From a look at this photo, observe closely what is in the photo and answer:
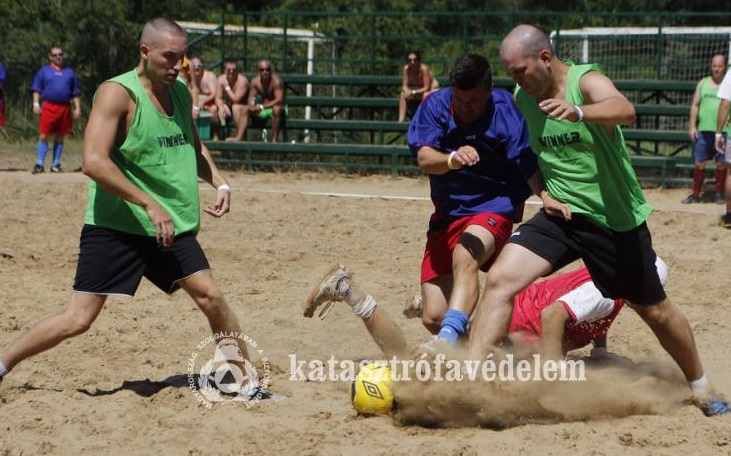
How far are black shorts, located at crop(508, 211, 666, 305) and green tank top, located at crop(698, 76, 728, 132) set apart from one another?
9535 millimetres

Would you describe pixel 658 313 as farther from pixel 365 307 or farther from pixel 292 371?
pixel 292 371

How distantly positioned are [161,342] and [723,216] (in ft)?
24.6

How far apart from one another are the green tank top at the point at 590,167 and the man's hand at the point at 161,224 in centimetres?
202

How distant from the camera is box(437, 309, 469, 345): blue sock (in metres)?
5.92

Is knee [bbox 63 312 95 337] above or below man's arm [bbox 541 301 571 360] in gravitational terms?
above

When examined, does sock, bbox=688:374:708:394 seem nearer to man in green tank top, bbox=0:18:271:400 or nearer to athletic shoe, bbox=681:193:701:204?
man in green tank top, bbox=0:18:271:400

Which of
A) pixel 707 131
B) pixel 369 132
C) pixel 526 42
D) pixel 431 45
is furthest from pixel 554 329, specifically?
pixel 431 45

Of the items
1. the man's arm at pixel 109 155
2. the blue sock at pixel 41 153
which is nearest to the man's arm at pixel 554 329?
the man's arm at pixel 109 155

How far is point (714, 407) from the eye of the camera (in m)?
5.93

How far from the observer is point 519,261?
19.2ft

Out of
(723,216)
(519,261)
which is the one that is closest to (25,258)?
(519,261)

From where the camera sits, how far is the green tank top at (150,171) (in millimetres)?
5789

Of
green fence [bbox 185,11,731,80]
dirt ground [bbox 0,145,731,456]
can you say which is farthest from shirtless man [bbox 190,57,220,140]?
dirt ground [bbox 0,145,731,456]

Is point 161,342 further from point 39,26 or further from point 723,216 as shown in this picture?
point 39,26
